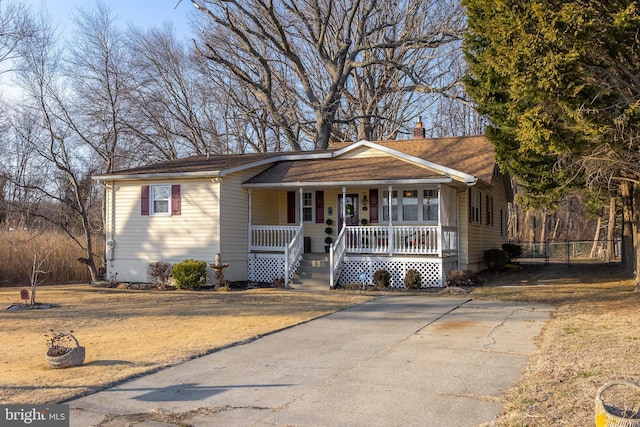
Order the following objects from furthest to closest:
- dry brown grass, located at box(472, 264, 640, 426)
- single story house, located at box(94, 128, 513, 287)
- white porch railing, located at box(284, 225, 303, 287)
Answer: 1. white porch railing, located at box(284, 225, 303, 287)
2. single story house, located at box(94, 128, 513, 287)
3. dry brown grass, located at box(472, 264, 640, 426)

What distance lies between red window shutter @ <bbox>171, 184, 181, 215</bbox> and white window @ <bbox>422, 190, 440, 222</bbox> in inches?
329

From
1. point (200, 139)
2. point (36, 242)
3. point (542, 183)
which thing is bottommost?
point (36, 242)

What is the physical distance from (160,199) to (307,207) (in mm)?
5286

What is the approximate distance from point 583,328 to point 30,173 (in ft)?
119

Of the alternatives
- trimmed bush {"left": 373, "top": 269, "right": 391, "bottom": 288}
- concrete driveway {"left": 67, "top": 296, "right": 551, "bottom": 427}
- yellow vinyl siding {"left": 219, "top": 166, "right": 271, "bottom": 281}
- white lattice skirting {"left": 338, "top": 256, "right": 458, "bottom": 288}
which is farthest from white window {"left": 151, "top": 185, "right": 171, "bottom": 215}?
concrete driveway {"left": 67, "top": 296, "right": 551, "bottom": 427}

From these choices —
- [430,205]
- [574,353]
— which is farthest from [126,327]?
[430,205]

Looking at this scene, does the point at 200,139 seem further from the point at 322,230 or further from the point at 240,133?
the point at 322,230

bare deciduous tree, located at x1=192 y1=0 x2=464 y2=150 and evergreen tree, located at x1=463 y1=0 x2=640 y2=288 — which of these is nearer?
evergreen tree, located at x1=463 y1=0 x2=640 y2=288

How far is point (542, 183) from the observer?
49.5 feet

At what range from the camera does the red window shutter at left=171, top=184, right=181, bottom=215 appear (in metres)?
19.3

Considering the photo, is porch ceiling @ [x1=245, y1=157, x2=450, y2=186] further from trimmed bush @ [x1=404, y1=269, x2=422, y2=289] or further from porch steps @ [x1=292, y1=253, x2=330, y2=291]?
trimmed bush @ [x1=404, y1=269, x2=422, y2=289]

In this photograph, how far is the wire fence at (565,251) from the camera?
1363 inches

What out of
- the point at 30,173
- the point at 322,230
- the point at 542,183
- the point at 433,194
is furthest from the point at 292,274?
the point at 30,173

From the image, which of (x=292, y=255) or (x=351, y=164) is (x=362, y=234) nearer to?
(x=292, y=255)
